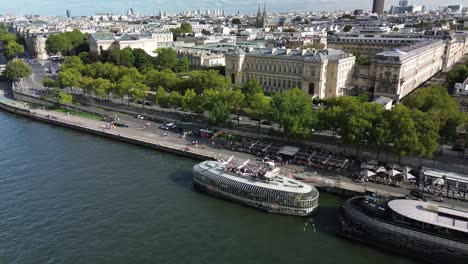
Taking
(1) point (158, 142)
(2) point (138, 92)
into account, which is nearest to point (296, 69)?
(2) point (138, 92)

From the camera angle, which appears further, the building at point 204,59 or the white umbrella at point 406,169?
the building at point 204,59

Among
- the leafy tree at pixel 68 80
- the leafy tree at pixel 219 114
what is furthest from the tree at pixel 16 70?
the leafy tree at pixel 219 114

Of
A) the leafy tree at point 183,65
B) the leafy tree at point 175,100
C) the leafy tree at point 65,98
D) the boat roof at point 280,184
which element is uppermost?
the leafy tree at point 183,65

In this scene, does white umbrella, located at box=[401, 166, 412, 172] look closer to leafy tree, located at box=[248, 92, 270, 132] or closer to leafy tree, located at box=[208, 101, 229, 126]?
leafy tree, located at box=[248, 92, 270, 132]

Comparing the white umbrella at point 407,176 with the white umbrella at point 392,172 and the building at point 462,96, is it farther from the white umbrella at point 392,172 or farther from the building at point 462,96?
the building at point 462,96

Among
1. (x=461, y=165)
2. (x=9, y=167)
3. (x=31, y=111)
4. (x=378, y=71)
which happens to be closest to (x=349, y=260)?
(x=461, y=165)

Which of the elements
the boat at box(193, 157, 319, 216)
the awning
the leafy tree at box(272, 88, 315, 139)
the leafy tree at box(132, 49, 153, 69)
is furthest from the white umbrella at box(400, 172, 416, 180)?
the leafy tree at box(132, 49, 153, 69)

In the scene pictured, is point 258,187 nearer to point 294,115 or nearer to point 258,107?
point 294,115
